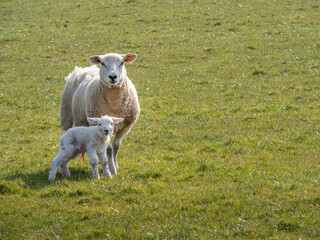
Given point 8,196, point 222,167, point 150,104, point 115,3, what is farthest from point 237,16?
point 8,196

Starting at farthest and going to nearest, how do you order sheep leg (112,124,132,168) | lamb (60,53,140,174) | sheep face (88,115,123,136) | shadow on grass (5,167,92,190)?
sheep leg (112,124,132,168), lamb (60,53,140,174), shadow on grass (5,167,92,190), sheep face (88,115,123,136)

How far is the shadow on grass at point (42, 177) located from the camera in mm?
9284

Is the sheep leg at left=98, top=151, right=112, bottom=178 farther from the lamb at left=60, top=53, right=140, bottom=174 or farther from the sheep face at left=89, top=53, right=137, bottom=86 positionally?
the sheep face at left=89, top=53, right=137, bottom=86

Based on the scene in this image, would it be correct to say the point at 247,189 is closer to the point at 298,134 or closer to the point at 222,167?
the point at 222,167

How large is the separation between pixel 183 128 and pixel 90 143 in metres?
4.63

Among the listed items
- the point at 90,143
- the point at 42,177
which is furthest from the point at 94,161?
the point at 42,177

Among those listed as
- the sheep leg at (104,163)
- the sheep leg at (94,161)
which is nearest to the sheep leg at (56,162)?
the sheep leg at (94,161)

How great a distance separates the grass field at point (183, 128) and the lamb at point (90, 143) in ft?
1.03

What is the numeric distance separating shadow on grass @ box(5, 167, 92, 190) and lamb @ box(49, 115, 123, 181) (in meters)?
0.22

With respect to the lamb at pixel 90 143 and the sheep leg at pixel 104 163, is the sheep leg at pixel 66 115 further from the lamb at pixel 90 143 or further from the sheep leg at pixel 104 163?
the sheep leg at pixel 104 163

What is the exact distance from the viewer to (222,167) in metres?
9.96

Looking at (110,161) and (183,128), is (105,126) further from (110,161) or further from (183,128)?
(183,128)

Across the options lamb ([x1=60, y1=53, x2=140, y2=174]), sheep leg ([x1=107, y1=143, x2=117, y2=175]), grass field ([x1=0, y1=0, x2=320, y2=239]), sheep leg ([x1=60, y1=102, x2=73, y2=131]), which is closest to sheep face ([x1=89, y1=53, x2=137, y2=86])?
lamb ([x1=60, y1=53, x2=140, y2=174])

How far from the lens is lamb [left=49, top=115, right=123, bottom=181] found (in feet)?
30.1
